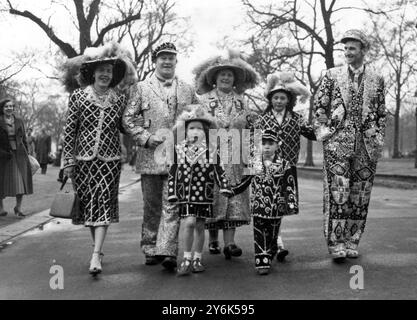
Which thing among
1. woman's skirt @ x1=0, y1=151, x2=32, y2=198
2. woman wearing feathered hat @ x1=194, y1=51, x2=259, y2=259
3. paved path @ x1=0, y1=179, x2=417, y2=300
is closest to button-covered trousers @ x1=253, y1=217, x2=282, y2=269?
paved path @ x1=0, y1=179, x2=417, y2=300

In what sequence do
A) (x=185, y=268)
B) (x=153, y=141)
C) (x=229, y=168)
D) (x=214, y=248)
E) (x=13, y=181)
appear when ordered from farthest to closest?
1. (x=13, y=181)
2. (x=214, y=248)
3. (x=229, y=168)
4. (x=153, y=141)
5. (x=185, y=268)

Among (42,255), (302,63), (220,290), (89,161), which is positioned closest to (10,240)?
(42,255)

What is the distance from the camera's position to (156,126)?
567cm

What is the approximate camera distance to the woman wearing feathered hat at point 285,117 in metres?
5.49

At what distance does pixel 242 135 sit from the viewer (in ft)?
19.3

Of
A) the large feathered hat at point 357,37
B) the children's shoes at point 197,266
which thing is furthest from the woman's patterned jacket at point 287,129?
the children's shoes at point 197,266

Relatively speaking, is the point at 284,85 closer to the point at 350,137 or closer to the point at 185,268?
the point at 350,137

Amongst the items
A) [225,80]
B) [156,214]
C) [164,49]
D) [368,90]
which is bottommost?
[156,214]

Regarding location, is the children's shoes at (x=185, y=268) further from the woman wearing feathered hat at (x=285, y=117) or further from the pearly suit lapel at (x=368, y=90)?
the pearly suit lapel at (x=368, y=90)

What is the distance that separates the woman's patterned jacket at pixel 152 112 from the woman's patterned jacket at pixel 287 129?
2.58 ft

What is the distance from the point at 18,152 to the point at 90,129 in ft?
15.6

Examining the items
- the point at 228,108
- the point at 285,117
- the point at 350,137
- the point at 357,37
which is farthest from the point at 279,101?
the point at 357,37

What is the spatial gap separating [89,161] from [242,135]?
149 cm

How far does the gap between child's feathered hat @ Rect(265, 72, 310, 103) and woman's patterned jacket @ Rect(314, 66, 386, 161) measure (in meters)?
0.31
